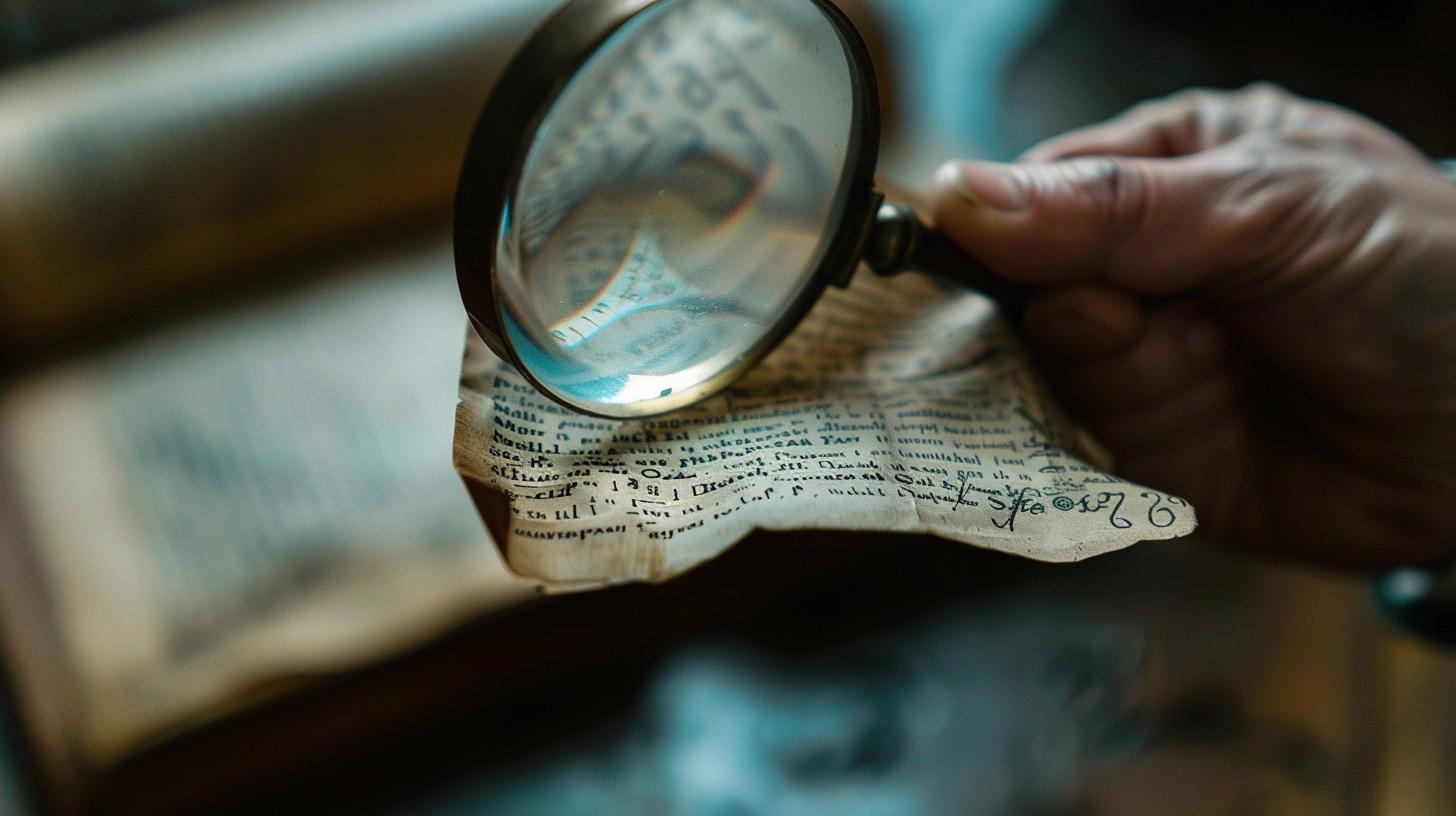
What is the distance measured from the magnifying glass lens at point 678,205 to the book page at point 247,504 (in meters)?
0.53

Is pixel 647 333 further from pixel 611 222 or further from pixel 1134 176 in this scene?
pixel 1134 176

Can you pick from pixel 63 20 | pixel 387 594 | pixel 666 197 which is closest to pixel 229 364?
pixel 387 594

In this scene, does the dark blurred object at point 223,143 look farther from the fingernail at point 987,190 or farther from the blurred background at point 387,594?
the fingernail at point 987,190

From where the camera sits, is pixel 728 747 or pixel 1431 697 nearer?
pixel 1431 697

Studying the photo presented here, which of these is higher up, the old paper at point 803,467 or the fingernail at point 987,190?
the fingernail at point 987,190

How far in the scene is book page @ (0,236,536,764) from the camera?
101 centimetres

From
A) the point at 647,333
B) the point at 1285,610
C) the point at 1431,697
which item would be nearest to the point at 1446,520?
the point at 1431,697

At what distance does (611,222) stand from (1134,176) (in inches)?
13.8

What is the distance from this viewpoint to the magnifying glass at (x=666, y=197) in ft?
1.64

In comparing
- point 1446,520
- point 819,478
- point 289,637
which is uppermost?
point 819,478

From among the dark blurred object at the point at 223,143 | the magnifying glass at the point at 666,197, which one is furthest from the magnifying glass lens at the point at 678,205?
the dark blurred object at the point at 223,143

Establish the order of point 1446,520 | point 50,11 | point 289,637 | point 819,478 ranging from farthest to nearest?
point 50,11 < point 289,637 < point 1446,520 < point 819,478

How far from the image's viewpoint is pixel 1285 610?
3.67 feet

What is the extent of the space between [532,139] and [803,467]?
21 centimetres
